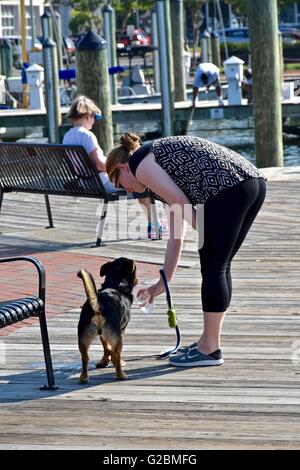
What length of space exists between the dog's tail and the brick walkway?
1616 millimetres

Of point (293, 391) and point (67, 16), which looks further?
point (67, 16)

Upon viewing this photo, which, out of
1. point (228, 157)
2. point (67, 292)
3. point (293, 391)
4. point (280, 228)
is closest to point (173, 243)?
point (228, 157)

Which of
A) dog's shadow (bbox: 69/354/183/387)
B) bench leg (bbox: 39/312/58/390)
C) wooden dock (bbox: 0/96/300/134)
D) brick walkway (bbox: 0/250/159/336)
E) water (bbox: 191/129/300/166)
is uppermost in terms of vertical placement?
bench leg (bbox: 39/312/58/390)

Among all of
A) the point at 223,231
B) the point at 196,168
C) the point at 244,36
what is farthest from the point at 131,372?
the point at 244,36

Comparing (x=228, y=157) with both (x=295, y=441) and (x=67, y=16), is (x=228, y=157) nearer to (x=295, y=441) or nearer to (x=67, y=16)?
(x=295, y=441)

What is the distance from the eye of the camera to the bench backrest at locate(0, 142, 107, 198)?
10750 millimetres

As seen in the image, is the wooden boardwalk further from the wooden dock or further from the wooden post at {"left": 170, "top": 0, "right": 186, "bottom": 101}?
the wooden post at {"left": 170, "top": 0, "right": 186, "bottom": 101}

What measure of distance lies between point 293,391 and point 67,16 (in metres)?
49.8

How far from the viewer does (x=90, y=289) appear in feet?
19.7

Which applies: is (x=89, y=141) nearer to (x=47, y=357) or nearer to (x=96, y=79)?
(x=47, y=357)

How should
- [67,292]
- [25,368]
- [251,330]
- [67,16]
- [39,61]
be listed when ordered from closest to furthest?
[25,368] < [251,330] < [67,292] < [39,61] < [67,16]

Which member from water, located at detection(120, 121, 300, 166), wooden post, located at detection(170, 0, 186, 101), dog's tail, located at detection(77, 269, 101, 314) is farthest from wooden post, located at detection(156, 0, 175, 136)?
dog's tail, located at detection(77, 269, 101, 314)

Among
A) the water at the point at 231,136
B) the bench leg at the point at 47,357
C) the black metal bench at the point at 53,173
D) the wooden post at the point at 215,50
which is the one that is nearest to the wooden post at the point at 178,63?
the water at the point at 231,136

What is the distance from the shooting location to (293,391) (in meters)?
6.08
